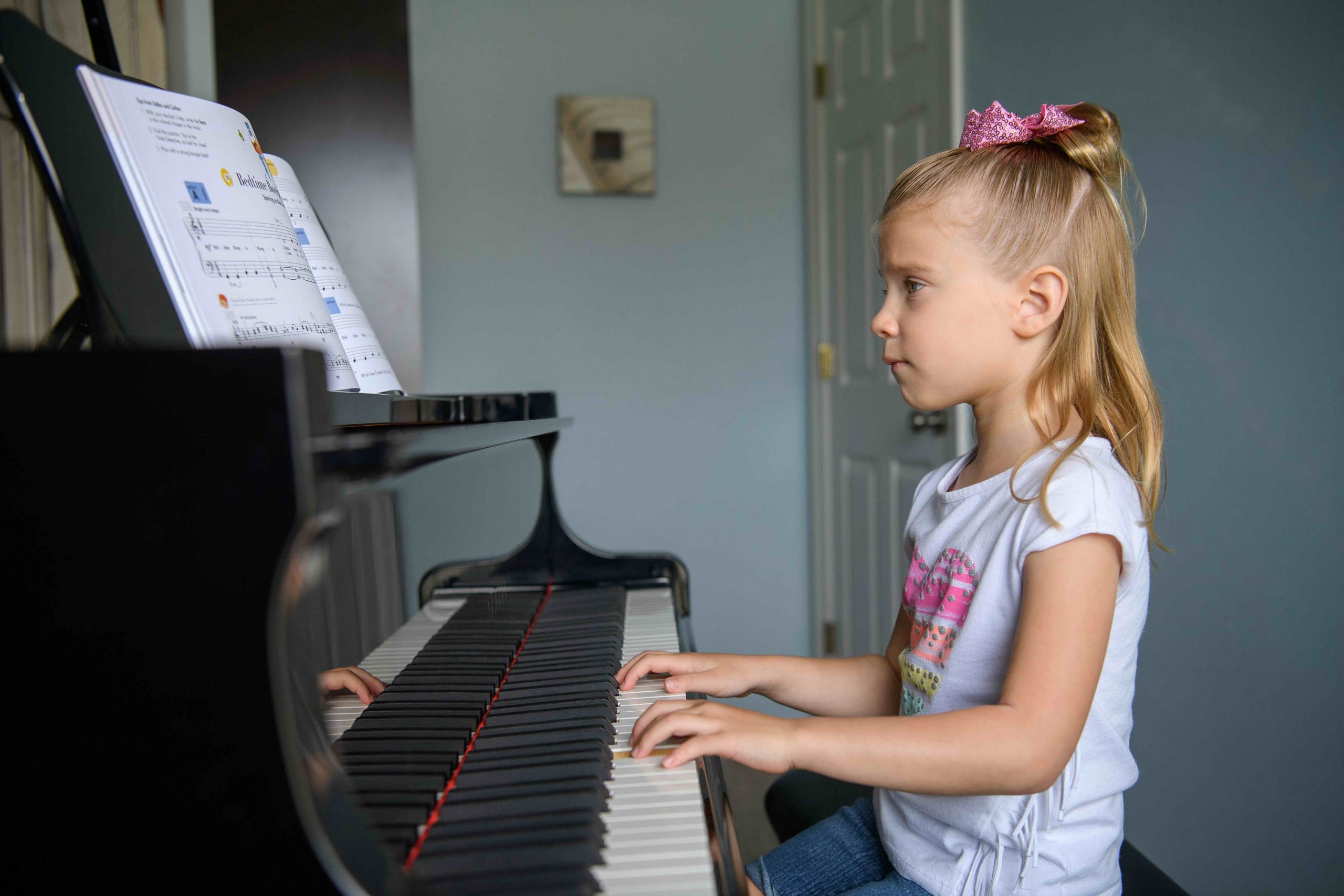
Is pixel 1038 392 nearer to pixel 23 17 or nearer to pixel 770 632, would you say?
pixel 23 17

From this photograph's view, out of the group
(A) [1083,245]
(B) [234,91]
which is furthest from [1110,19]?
(B) [234,91]

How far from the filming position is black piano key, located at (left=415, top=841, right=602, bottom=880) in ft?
1.75

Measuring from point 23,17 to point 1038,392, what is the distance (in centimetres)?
94

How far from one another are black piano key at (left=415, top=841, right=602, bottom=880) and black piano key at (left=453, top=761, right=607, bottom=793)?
0.09 meters

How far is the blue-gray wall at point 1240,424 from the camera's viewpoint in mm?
1164

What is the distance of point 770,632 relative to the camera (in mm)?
2887

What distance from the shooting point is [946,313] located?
887mm

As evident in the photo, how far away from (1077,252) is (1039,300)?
6cm

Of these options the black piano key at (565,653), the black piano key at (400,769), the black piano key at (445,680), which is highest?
the black piano key at (400,769)

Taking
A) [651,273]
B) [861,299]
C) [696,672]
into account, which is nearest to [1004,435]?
[696,672]

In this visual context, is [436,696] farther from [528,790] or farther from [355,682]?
[528,790]

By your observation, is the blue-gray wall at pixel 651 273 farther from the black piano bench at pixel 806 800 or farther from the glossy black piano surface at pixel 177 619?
the glossy black piano surface at pixel 177 619

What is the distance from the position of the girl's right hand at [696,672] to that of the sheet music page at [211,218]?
0.40 meters

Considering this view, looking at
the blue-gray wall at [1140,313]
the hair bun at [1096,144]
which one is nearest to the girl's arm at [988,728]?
the hair bun at [1096,144]
